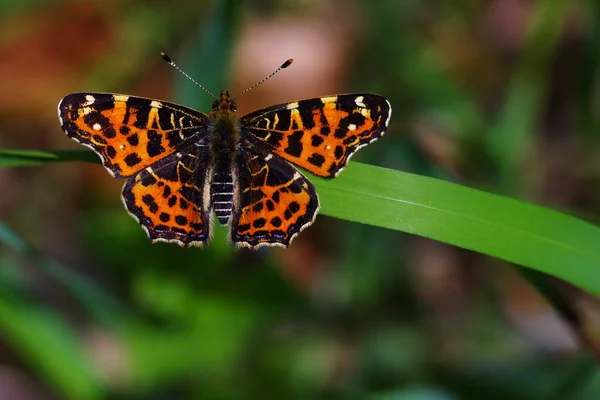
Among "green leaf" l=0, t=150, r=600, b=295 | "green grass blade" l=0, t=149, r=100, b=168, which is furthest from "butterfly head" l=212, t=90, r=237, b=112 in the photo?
"green leaf" l=0, t=150, r=600, b=295

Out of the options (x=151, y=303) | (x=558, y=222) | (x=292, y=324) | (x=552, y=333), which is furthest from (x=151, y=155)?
(x=552, y=333)

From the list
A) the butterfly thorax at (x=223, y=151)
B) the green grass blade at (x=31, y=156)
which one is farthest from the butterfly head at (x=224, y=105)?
the green grass blade at (x=31, y=156)

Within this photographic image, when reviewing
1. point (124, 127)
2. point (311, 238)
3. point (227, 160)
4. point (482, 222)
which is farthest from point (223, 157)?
point (311, 238)

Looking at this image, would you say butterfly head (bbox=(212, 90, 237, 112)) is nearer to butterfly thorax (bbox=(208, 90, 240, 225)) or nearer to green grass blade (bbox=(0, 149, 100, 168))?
butterfly thorax (bbox=(208, 90, 240, 225))

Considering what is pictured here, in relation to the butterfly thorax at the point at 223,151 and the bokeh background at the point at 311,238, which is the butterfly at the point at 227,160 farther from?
the bokeh background at the point at 311,238

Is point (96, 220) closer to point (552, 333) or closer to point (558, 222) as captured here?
point (558, 222)

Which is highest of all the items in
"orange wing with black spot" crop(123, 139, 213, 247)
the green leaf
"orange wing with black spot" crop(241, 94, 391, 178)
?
"orange wing with black spot" crop(241, 94, 391, 178)

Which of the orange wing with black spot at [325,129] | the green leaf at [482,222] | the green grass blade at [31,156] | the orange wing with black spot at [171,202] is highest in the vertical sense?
the orange wing with black spot at [325,129]

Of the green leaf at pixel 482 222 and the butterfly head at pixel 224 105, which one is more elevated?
the butterfly head at pixel 224 105

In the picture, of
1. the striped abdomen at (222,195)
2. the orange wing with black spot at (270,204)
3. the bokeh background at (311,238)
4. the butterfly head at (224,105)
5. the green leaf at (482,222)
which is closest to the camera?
the green leaf at (482,222)
